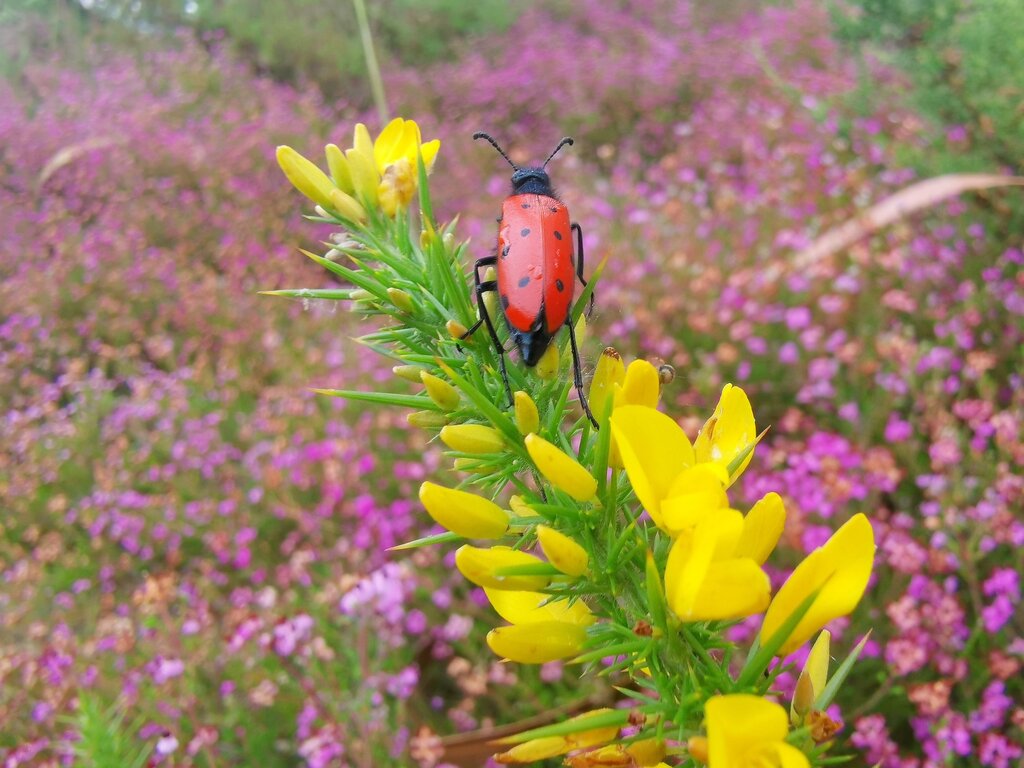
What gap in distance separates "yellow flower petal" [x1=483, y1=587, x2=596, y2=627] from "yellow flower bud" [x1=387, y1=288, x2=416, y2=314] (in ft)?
0.68

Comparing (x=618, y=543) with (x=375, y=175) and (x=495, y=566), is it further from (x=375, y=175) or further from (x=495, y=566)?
(x=375, y=175)

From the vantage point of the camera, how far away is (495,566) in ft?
1.48

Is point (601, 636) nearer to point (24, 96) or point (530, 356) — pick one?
point (530, 356)

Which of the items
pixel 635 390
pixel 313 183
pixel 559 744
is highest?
pixel 313 183

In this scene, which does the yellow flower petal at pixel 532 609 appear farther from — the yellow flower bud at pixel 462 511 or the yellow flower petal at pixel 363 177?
the yellow flower petal at pixel 363 177

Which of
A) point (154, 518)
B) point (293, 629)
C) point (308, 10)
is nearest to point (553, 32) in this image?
point (308, 10)

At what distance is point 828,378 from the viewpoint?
2326 mm

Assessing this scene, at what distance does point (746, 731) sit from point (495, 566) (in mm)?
165

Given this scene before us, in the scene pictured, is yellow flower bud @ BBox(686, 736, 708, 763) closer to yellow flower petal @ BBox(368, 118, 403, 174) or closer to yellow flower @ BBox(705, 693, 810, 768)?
yellow flower @ BBox(705, 693, 810, 768)

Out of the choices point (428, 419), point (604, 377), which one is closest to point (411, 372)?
point (428, 419)

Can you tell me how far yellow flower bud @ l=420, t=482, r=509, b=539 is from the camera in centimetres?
47

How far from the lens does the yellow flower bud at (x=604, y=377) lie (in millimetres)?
522

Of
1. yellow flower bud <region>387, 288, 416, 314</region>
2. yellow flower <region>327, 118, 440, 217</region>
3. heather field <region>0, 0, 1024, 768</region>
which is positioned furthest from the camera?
heather field <region>0, 0, 1024, 768</region>

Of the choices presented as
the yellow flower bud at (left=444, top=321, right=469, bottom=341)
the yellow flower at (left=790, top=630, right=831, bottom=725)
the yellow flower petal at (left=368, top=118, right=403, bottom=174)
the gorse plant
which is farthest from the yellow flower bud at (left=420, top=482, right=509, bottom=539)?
the yellow flower petal at (left=368, top=118, right=403, bottom=174)
